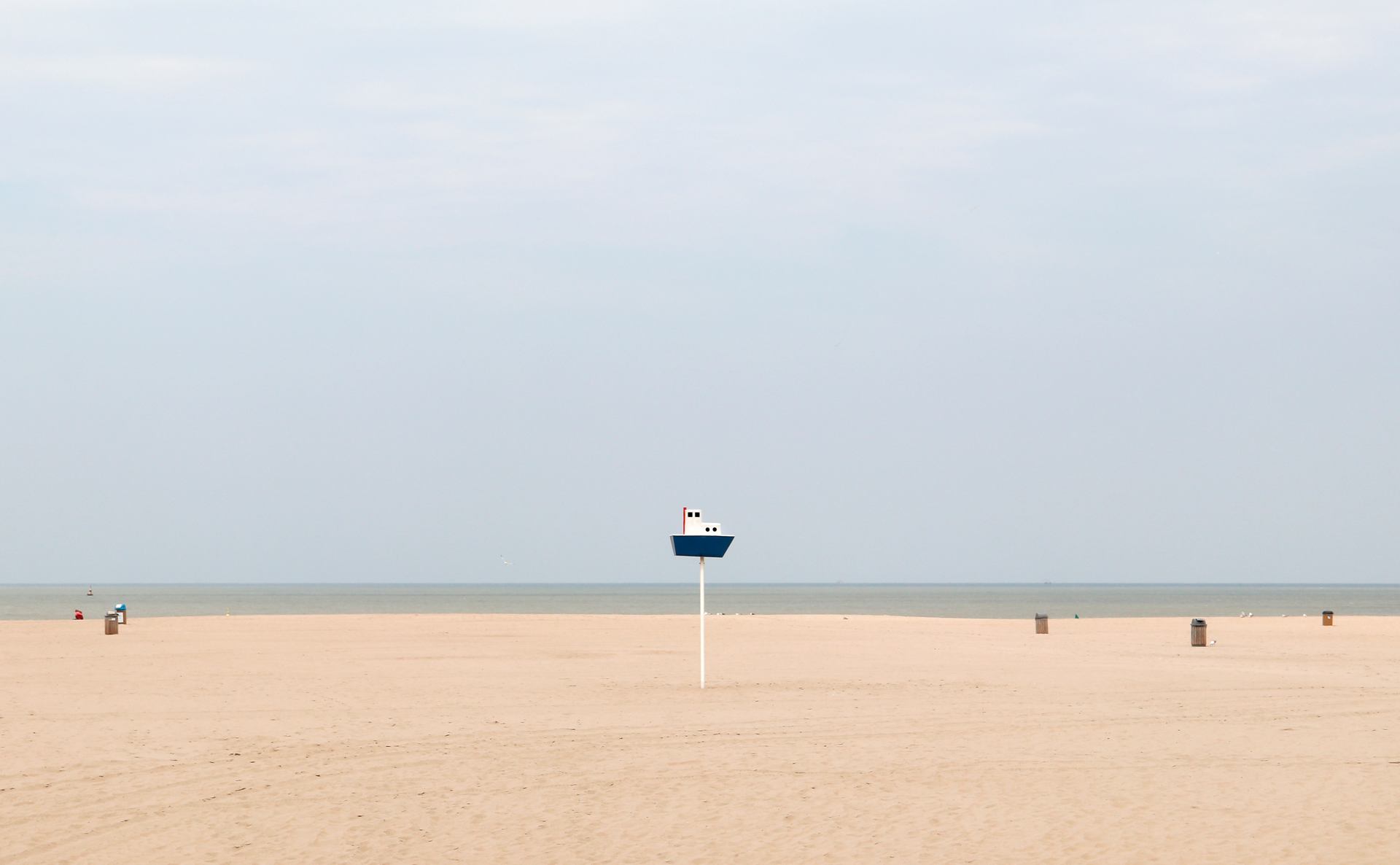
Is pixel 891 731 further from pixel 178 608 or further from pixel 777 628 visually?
pixel 178 608

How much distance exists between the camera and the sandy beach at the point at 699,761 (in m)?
9.59

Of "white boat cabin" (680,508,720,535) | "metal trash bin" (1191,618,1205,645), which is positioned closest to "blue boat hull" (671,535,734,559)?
"white boat cabin" (680,508,720,535)

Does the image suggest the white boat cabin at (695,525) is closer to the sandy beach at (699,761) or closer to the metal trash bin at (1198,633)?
the sandy beach at (699,761)

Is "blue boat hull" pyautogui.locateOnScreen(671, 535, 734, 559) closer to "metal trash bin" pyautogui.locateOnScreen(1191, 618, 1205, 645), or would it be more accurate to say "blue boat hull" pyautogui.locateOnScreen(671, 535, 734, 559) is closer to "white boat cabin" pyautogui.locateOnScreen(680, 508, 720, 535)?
"white boat cabin" pyautogui.locateOnScreen(680, 508, 720, 535)

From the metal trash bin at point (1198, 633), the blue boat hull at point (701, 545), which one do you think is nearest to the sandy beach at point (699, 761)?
the blue boat hull at point (701, 545)

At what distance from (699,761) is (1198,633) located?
22.1 metres

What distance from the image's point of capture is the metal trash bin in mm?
31469

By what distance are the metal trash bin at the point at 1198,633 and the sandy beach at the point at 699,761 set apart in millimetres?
5240

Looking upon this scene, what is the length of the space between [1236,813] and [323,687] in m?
14.3

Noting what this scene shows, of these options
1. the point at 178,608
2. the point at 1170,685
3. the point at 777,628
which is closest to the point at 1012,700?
the point at 1170,685

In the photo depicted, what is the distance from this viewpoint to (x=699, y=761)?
13.0m

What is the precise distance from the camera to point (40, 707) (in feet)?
57.9

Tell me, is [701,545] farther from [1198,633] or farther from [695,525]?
[1198,633]

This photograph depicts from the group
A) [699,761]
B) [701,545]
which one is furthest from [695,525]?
[699,761]
